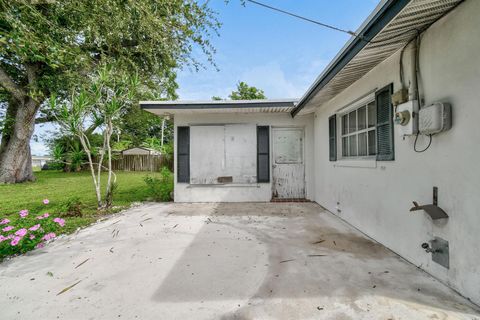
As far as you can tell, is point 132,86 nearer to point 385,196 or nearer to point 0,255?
point 0,255

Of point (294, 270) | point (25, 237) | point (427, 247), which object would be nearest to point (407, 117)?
point (427, 247)

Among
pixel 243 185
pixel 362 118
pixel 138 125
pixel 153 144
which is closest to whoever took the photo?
pixel 362 118

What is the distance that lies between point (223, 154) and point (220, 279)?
4.24 meters

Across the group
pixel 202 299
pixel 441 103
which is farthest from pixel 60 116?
pixel 441 103

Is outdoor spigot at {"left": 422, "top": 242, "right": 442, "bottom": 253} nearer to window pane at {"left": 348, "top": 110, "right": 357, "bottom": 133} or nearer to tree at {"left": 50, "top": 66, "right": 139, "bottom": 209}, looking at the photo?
window pane at {"left": 348, "top": 110, "right": 357, "bottom": 133}

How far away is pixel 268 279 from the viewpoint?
2184mm

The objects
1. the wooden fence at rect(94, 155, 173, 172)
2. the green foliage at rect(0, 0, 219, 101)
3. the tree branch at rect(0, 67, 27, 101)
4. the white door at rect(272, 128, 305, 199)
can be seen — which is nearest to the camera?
the green foliage at rect(0, 0, 219, 101)

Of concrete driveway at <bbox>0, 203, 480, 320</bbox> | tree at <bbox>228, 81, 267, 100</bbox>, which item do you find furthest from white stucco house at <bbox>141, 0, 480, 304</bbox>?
tree at <bbox>228, 81, 267, 100</bbox>

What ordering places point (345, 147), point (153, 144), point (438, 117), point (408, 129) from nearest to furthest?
point (438, 117) → point (408, 129) → point (345, 147) → point (153, 144)

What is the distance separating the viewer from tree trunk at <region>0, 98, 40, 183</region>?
33.6 ft

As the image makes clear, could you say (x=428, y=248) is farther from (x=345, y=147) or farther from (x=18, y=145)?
(x=18, y=145)

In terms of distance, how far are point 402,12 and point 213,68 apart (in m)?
6.89

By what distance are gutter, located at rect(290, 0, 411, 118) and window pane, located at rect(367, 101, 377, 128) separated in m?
0.78

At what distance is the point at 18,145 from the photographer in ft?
34.6
